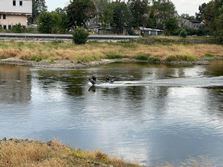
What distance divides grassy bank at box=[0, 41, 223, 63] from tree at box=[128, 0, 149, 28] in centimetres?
2764

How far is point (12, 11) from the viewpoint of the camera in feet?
319

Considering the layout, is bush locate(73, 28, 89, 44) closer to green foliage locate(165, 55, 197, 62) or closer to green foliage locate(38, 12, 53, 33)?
green foliage locate(165, 55, 197, 62)

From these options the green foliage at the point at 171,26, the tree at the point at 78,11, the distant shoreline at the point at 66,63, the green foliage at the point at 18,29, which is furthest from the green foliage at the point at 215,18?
the green foliage at the point at 18,29

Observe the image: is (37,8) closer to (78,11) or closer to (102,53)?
(78,11)

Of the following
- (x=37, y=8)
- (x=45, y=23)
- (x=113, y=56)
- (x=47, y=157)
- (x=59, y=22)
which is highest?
(x=37, y=8)

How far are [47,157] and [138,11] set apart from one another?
98.4m

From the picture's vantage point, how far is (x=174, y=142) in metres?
24.6

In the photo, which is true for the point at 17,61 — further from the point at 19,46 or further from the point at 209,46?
the point at 209,46

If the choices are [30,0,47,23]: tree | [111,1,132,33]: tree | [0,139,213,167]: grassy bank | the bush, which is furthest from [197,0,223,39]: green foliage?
[0,139,213,167]: grassy bank

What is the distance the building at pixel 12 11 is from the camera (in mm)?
96938

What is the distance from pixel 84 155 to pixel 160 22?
10585 centimetres

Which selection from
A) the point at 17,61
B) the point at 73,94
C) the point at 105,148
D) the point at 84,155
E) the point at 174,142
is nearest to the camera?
the point at 84,155

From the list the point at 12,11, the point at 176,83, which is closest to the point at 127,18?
the point at 12,11

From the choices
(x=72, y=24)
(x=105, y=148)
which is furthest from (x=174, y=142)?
(x=72, y=24)
